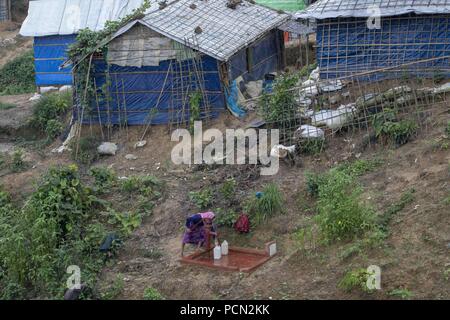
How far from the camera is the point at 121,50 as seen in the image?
15.2 meters

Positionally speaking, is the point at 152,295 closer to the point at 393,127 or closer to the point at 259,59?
the point at 393,127

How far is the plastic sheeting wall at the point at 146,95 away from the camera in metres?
15.0

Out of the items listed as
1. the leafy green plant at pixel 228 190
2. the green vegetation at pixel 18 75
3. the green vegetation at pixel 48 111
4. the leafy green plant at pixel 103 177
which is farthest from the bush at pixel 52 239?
the green vegetation at pixel 18 75

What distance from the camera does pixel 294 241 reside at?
33.1ft

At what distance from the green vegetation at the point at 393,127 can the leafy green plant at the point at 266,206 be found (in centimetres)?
225

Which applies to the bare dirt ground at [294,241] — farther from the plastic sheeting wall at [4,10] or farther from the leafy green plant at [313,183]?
the plastic sheeting wall at [4,10]

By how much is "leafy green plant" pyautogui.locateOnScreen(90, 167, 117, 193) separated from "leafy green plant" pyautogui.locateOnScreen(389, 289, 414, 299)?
6.20 metres

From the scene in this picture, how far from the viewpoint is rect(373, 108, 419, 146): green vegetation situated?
11.8 m

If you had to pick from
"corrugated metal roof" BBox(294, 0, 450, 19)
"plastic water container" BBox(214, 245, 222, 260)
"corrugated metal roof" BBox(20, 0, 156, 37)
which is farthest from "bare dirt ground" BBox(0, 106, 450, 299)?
"corrugated metal roof" BBox(20, 0, 156, 37)

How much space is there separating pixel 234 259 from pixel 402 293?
8.74 feet

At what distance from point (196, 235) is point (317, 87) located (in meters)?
4.36

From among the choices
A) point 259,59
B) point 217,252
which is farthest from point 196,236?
point 259,59

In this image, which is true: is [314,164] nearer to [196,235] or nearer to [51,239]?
[196,235]

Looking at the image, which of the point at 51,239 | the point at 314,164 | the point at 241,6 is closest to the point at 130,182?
the point at 51,239
